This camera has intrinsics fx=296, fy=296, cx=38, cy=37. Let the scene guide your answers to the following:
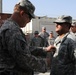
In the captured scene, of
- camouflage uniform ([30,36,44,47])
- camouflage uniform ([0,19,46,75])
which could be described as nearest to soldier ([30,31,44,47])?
camouflage uniform ([30,36,44,47])

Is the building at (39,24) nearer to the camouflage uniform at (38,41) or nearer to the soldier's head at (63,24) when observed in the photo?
the camouflage uniform at (38,41)

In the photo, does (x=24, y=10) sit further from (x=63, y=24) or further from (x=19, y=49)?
(x=63, y=24)

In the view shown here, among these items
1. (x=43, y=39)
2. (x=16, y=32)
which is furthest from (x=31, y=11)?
(x=43, y=39)

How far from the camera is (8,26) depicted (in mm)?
3721

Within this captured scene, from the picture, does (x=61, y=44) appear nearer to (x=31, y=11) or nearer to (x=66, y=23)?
(x=66, y=23)

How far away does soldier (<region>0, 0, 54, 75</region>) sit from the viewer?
3645 millimetres

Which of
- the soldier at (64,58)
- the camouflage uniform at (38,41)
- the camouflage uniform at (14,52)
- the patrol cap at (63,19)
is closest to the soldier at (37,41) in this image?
the camouflage uniform at (38,41)

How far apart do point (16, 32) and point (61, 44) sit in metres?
1.39

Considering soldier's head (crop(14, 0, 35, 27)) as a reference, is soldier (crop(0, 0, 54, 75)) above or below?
below

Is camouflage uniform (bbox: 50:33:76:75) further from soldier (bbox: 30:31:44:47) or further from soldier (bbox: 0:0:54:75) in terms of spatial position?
soldier (bbox: 30:31:44:47)

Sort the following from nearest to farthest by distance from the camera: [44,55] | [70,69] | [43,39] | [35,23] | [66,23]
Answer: [44,55] → [70,69] → [66,23] → [43,39] → [35,23]

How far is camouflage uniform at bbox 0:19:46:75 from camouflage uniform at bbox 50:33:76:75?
3.37 ft

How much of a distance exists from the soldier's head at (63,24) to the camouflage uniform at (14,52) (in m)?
1.39

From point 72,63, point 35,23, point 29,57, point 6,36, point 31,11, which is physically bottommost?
point 35,23
